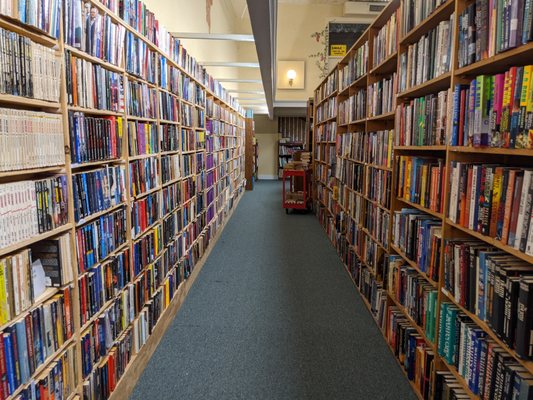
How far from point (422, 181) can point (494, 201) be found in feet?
2.22

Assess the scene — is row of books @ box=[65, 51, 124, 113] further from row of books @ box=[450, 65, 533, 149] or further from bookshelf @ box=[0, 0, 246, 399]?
row of books @ box=[450, 65, 533, 149]

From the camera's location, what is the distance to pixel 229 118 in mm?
6633

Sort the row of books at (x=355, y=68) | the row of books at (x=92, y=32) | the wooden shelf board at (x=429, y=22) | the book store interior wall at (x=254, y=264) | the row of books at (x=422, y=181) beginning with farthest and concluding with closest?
the row of books at (x=355, y=68)
the row of books at (x=422, y=181)
the wooden shelf board at (x=429, y=22)
the row of books at (x=92, y=32)
the book store interior wall at (x=254, y=264)

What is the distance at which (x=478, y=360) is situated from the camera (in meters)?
1.43

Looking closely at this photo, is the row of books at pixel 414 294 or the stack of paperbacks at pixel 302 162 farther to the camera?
the stack of paperbacks at pixel 302 162

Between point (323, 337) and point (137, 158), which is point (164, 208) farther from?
point (323, 337)

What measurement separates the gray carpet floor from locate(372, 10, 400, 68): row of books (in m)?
1.93

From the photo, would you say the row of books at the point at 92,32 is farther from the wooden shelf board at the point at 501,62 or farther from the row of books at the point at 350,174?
the row of books at the point at 350,174

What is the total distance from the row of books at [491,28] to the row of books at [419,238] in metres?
0.78

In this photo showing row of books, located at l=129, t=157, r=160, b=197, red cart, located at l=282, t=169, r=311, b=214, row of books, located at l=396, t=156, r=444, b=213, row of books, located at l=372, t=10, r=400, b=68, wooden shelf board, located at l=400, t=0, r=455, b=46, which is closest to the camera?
wooden shelf board, located at l=400, t=0, r=455, b=46

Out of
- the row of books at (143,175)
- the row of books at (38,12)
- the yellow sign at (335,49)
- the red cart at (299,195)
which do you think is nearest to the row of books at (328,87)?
the red cart at (299,195)

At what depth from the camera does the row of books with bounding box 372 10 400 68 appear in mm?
2459

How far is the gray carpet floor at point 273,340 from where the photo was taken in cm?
204

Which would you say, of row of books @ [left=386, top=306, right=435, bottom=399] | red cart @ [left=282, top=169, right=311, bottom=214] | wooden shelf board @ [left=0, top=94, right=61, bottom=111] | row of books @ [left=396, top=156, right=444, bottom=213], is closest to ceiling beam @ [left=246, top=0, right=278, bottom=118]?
row of books @ [left=396, top=156, right=444, bottom=213]
